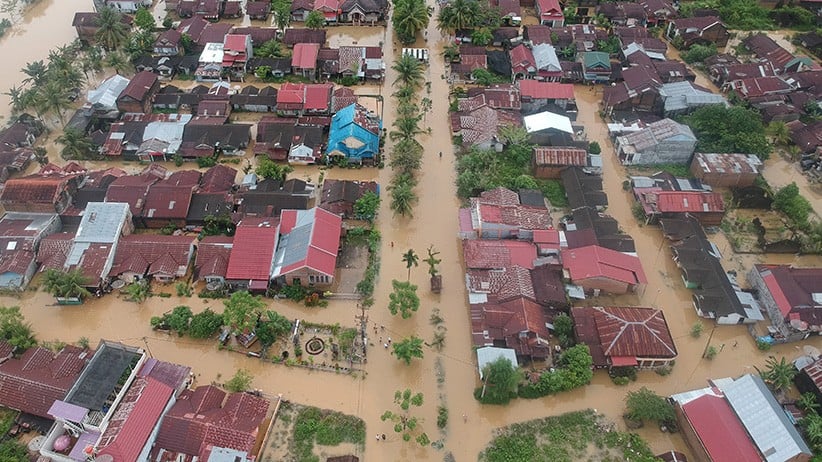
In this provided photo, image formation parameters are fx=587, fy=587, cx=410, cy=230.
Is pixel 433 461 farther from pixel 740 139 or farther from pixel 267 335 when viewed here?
pixel 740 139

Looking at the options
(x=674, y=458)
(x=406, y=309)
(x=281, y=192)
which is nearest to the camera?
(x=674, y=458)

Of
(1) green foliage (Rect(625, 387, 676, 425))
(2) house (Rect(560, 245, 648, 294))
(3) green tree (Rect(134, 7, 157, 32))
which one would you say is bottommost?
(1) green foliage (Rect(625, 387, 676, 425))

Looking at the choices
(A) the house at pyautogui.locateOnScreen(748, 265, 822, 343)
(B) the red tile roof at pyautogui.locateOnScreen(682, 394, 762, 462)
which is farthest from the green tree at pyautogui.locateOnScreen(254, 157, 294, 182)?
(A) the house at pyautogui.locateOnScreen(748, 265, 822, 343)

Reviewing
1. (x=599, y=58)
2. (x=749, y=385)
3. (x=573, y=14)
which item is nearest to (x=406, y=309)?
(x=749, y=385)

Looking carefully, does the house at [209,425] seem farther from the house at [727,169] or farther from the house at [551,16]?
the house at [551,16]

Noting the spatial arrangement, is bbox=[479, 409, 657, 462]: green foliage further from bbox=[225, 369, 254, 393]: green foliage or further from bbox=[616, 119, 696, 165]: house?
bbox=[616, 119, 696, 165]: house

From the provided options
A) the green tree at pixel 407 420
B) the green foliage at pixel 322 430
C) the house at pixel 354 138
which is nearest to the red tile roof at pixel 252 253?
the green foliage at pixel 322 430
